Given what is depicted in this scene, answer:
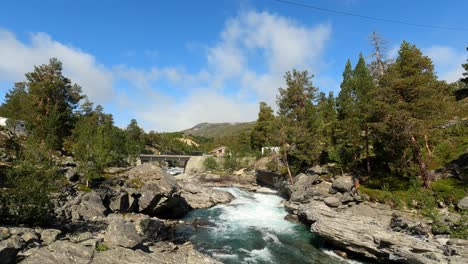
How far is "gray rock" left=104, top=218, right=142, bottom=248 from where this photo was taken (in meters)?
18.4

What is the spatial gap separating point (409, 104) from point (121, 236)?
3268 cm

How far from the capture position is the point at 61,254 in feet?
48.5

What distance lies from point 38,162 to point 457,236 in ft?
125

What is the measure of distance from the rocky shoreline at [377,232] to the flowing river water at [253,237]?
1924 mm

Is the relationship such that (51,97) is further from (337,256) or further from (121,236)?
(337,256)

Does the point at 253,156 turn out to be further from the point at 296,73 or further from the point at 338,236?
the point at 338,236

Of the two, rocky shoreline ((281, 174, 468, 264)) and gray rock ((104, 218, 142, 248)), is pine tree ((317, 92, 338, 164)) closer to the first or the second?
rocky shoreline ((281, 174, 468, 264))

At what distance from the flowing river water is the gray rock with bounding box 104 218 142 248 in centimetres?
767

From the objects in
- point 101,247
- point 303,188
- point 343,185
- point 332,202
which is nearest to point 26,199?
point 101,247

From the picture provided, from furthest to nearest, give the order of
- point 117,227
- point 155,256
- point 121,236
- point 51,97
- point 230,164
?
point 230,164
point 51,97
point 117,227
point 121,236
point 155,256

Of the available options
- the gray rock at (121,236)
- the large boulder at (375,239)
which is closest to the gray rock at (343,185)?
the large boulder at (375,239)

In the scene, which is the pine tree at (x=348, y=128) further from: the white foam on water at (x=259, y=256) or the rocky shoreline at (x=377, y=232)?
the white foam on water at (x=259, y=256)

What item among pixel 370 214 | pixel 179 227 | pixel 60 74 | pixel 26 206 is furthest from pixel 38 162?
pixel 60 74

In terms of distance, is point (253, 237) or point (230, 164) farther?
point (230, 164)
